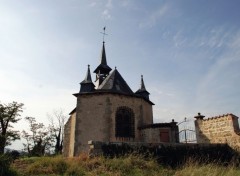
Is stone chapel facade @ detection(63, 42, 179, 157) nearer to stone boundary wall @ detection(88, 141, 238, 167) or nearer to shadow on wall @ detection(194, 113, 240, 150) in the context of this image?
shadow on wall @ detection(194, 113, 240, 150)

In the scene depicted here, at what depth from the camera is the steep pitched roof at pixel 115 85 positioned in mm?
18953

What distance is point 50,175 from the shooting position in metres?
7.52

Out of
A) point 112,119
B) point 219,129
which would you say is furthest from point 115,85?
point 219,129

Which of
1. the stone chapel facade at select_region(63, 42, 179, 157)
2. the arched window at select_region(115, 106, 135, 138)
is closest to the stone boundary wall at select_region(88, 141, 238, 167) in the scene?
the stone chapel facade at select_region(63, 42, 179, 157)

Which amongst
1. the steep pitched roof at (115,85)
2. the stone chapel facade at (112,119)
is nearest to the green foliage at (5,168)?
the stone chapel facade at (112,119)

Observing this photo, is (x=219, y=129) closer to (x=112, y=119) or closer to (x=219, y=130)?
(x=219, y=130)

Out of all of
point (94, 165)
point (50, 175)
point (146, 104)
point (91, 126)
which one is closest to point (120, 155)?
point (94, 165)

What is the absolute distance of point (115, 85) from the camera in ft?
64.0

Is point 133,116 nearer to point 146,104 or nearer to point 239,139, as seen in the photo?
point 146,104

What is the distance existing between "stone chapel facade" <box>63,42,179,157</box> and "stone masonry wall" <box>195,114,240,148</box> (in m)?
2.99

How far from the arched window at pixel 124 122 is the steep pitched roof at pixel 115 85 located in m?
1.55

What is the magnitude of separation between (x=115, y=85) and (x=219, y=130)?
883 centimetres

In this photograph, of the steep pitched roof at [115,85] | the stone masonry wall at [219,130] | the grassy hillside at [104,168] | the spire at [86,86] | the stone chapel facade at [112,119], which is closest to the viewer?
the grassy hillside at [104,168]

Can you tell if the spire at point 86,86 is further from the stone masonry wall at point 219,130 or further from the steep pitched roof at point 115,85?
the stone masonry wall at point 219,130
